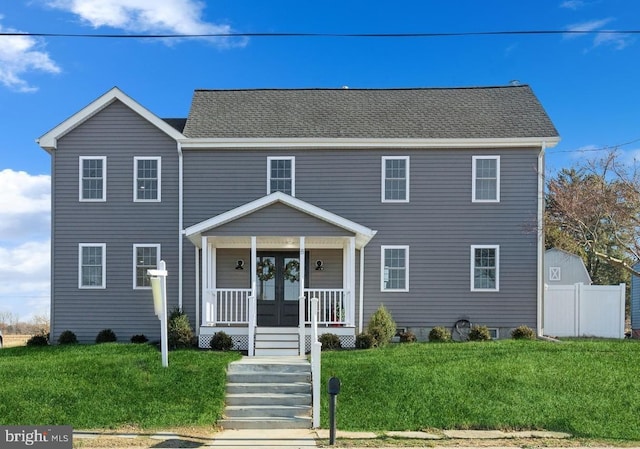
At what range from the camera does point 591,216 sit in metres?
18.5

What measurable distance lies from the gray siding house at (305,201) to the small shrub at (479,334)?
620mm

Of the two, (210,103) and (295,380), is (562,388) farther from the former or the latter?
(210,103)

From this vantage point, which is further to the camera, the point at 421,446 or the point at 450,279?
the point at 450,279

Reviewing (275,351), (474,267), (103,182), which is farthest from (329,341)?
(103,182)

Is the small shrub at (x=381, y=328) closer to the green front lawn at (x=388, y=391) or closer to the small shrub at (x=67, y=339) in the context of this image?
the green front lawn at (x=388, y=391)

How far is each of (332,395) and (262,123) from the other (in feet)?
39.2

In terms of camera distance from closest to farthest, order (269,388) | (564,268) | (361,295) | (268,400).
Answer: (268,400) < (269,388) < (361,295) < (564,268)

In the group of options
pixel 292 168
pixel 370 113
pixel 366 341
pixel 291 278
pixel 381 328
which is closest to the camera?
pixel 366 341

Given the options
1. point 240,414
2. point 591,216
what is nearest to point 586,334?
point 591,216

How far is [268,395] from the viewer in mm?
12641

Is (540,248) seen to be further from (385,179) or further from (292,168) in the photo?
(292,168)

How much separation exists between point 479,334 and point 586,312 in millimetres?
5522

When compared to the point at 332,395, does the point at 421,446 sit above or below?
below

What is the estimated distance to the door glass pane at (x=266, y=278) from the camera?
19.5m
